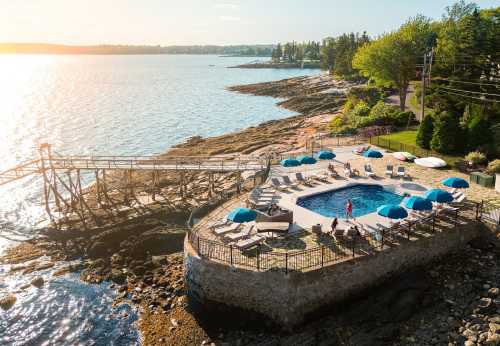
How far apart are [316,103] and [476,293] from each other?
73.8m

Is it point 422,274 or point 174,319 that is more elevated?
point 422,274

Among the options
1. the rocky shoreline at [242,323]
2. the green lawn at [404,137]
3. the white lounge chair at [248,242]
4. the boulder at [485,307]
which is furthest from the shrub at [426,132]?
the white lounge chair at [248,242]

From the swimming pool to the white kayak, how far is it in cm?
540

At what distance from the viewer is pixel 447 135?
36.8 metres

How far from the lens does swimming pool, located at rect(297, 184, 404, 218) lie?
26641mm

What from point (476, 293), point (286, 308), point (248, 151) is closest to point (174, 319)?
point (286, 308)

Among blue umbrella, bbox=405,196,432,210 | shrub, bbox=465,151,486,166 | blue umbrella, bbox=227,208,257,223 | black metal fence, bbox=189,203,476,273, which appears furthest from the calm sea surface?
shrub, bbox=465,151,486,166

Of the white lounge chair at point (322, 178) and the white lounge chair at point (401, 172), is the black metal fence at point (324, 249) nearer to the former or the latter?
the white lounge chair at point (401, 172)

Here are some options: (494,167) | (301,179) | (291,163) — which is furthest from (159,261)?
(494,167)

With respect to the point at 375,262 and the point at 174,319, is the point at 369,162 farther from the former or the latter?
the point at 174,319

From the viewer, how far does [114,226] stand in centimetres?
3341

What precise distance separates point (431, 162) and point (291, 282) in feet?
61.8

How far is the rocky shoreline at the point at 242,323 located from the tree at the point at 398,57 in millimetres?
36915

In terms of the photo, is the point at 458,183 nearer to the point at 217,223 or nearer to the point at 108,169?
the point at 217,223
